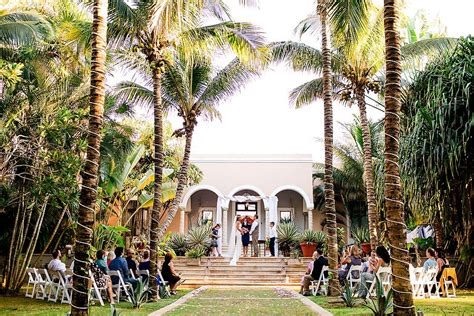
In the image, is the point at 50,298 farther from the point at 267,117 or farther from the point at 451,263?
the point at 267,117

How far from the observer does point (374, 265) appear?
10.7 m

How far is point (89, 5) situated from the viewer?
11.0 meters

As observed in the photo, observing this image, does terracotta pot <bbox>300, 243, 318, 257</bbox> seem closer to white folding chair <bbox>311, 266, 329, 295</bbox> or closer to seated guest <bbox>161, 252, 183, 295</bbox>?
white folding chair <bbox>311, 266, 329, 295</bbox>

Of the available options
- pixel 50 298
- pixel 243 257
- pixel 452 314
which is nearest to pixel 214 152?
pixel 243 257

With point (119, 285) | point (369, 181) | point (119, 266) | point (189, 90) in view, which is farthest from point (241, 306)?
point (189, 90)

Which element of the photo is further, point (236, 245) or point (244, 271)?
point (236, 245)

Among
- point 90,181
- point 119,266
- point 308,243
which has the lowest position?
point 119,266

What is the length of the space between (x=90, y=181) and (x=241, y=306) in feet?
16.2

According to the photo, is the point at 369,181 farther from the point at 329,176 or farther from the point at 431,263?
the point at 329,176

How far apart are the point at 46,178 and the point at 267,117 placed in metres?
25.2

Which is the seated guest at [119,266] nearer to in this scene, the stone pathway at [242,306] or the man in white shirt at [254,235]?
the stone pathway at [242,306]

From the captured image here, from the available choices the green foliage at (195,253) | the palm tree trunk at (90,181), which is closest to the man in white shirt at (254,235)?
the green foliage at (195,253)

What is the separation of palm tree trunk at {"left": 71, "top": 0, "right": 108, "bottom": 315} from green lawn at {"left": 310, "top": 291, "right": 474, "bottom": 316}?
4454 millimetres

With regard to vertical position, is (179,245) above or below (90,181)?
below
